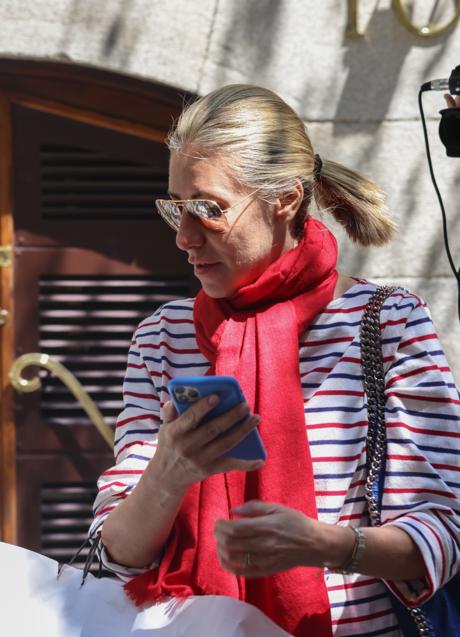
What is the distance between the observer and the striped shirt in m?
1.83

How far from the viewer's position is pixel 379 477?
1.88 metres

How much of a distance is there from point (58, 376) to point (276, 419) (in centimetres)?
224

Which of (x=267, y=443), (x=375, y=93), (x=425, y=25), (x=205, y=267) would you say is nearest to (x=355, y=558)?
(x=267, y=443)

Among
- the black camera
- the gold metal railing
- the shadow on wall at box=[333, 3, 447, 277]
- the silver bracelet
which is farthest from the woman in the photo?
the gold metal railing

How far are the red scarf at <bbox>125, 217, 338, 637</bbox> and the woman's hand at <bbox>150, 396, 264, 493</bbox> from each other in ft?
0.52

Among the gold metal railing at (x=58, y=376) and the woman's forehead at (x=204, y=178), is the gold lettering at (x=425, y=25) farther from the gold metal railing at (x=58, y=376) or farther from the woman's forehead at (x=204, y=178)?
the woman's forehead at (x=204, y=178)

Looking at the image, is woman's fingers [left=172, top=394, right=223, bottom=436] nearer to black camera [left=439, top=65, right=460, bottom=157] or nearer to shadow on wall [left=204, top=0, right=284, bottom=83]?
black camera [left=439, top=65, right=460, bottom=157]

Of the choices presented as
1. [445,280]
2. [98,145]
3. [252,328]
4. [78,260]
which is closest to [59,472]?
[78,260]

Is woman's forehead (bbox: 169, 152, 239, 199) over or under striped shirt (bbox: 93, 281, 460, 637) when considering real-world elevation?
over

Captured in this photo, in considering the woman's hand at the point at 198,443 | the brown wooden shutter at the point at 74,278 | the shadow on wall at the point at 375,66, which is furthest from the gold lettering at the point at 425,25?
the woman's hand at the point at 198,443

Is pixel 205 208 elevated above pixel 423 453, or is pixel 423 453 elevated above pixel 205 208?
pixel 205 208

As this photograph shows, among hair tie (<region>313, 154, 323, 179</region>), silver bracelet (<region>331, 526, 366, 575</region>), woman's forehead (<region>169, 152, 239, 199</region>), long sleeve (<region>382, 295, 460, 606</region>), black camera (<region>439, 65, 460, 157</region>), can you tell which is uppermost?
black camera (<region>439, 65, 460, 157</region>)

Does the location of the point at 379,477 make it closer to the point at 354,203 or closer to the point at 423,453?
the point at 423,453

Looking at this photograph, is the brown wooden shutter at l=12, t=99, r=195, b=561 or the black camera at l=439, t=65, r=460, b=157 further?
the brown wooden shutter at l=12, t=99, r=195, b=561
